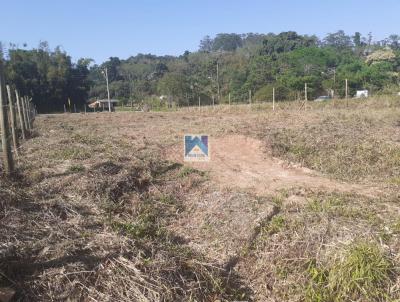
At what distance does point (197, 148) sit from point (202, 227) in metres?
1.43

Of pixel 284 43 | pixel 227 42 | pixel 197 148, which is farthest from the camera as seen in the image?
pixel 227 42

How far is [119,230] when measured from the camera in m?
3.86

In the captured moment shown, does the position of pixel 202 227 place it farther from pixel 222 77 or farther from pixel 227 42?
pixel 227 42

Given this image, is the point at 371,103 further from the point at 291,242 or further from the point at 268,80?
the point at 268,80

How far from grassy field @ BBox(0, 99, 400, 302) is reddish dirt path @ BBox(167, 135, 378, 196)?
37 mm

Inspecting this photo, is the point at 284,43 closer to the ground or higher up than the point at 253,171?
higher up

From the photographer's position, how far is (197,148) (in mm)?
5516

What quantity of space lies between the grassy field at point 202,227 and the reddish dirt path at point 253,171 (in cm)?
4

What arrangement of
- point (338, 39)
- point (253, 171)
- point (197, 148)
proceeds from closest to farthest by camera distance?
1. point (197, 148)
2. point (253, 171)
3. point (338, 39)

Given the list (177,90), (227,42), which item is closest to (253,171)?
(177,90)

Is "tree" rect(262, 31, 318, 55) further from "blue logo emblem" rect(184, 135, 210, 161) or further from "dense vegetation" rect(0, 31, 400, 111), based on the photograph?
"blue logo emblem" rect(184, 135, 210, 161)

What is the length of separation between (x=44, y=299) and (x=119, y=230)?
120cm

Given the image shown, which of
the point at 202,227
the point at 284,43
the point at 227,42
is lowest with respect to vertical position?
the point at 202,227

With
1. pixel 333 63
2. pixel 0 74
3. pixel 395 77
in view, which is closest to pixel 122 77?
pixel 333 63
